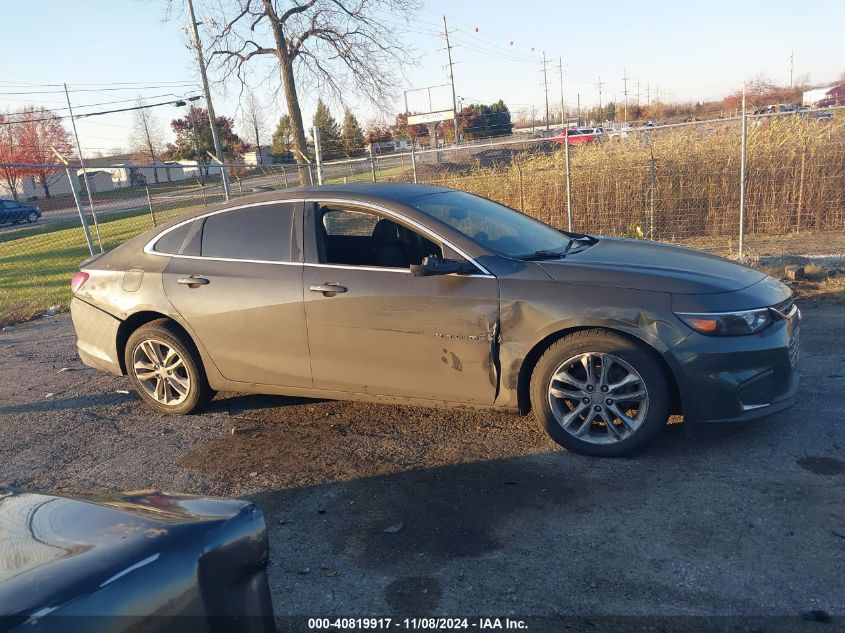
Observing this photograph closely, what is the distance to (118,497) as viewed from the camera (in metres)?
2.34

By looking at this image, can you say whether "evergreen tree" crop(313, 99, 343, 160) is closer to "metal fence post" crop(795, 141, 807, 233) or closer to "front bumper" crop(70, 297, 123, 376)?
"metal fence post" crop(795, 141, 807, 233)

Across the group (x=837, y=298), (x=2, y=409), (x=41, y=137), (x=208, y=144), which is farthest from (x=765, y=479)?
(x=41, y=137)

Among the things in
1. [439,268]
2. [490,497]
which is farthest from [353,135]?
[490,497]

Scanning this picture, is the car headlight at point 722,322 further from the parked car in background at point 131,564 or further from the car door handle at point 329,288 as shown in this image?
the parked car in background at point 131,564

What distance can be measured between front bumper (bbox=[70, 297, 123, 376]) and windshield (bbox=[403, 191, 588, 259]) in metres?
2.67

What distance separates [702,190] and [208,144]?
40347 millimetres

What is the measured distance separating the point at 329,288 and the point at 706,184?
31.2 feet

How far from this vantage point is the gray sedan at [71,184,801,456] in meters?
4.03

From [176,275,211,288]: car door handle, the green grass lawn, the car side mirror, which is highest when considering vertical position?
the car side mirror

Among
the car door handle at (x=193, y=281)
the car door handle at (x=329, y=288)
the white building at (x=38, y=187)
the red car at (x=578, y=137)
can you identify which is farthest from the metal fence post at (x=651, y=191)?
the white building at (x=38, y=187)

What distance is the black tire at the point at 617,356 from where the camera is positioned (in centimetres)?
404

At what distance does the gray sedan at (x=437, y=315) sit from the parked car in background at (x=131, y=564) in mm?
2392

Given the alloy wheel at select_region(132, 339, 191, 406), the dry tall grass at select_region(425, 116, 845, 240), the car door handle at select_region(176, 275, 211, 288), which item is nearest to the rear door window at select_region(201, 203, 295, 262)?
the car door handle at select_region(176, 275, 211, 288)

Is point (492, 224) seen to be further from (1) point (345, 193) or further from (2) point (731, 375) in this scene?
(2) point (731, 375)
